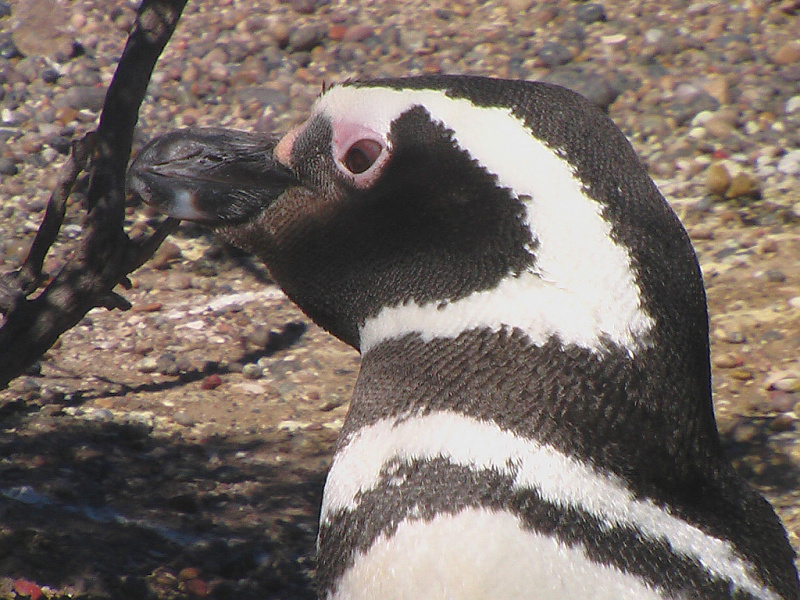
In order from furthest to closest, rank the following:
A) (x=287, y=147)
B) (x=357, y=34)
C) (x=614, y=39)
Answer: (x=357, y=34) < (x=614, y=39) < (x=287, y=147)

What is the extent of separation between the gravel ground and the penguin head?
104 centimetres

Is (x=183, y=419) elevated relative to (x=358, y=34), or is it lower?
lower

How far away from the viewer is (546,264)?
3.86 feet

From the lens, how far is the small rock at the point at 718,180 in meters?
3.62

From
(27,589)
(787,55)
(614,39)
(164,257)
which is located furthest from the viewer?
(614,39)

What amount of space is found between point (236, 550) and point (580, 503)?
1.31 meters

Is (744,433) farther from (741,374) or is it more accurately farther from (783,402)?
(741,374)

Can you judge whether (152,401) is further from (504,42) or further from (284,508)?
(504,42)

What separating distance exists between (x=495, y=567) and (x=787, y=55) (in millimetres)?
3788

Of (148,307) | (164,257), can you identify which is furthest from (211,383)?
(164,257)

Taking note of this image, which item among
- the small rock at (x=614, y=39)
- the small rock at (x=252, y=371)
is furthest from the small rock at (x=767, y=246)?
the small rock at (x=252, y=371)

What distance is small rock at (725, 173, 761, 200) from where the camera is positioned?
→ 3576 mm

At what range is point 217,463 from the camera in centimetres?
269

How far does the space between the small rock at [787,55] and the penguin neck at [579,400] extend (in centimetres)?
348
